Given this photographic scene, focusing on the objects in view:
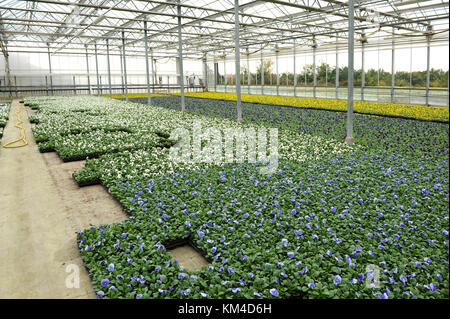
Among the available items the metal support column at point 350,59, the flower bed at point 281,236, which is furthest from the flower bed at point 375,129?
the flower bed at point 281,236

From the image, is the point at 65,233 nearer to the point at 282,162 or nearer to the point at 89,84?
the point at 282,162

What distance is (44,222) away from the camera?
4570 mm

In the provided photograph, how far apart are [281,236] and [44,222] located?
3230mm

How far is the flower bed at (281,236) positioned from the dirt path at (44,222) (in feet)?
0.83

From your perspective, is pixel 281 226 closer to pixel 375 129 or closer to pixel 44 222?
pixel 44 222

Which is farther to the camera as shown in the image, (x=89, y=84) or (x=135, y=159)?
(x=89, y=84)

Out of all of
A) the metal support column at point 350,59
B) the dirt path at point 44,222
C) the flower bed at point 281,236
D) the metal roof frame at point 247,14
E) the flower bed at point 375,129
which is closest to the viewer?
the flower bed at point 281,236

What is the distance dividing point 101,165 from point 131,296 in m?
4.67

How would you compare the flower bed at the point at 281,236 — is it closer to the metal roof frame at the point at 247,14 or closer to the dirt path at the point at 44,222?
the dirt path at the point at 44,222

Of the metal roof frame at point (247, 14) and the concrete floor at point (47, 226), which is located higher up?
the metal roof frame at point (247, 14)

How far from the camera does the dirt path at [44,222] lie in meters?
3.17

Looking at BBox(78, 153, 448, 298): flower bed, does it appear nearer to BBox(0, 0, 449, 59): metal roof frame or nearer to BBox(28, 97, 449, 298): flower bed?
BBox(28, 97, 449, 298): flower bed

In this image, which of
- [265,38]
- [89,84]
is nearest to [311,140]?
[265,38]

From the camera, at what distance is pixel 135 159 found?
7.42 meters
